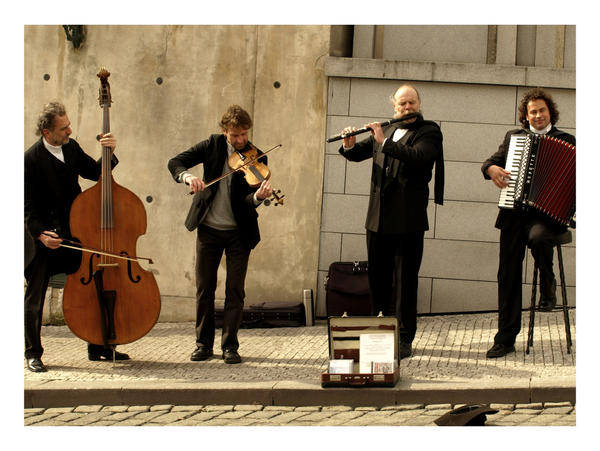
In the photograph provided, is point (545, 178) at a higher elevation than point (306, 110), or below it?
below

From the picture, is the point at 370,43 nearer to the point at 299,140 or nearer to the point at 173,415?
the point at 299,140

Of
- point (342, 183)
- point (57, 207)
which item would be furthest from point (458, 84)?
point (57, 207)

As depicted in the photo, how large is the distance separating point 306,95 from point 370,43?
791mm

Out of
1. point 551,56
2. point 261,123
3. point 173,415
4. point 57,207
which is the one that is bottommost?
point 173,415

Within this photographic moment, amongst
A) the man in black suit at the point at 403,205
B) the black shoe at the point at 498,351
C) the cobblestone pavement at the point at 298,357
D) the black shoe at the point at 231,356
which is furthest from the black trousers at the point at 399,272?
the black shoe at the point at 231,356

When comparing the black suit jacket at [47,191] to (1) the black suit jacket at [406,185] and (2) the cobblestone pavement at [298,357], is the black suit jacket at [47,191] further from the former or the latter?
(1) the black suit jacket at [406,185]

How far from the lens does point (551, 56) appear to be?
9570 mm

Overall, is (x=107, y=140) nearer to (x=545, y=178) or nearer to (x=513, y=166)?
(x=513, y=166)

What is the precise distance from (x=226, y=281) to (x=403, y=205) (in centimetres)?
139

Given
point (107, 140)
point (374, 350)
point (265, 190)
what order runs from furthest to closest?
point (107, 140), point (265, 190), point (374, 350)

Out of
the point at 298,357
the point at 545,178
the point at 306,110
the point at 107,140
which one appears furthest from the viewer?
the point at 306,110

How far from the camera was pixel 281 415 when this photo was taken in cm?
612

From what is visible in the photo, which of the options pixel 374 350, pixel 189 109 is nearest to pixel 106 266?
pixel 374 350

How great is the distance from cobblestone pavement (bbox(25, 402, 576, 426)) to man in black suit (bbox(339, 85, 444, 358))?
122cm
